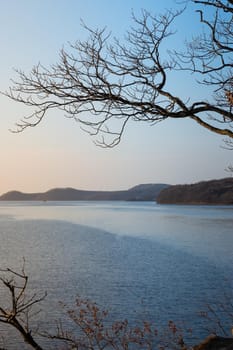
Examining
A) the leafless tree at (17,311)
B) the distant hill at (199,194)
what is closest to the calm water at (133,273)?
the leafless tree at (17,311)

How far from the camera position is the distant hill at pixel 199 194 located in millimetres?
130975

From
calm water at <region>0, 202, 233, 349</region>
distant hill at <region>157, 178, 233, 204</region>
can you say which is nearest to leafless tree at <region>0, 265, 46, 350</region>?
calm water at <region>0, 202, 233, 349</region>

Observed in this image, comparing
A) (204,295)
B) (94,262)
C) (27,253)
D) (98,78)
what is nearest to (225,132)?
(98,78)

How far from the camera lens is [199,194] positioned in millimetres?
139375

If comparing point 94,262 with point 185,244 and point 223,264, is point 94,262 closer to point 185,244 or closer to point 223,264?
point 223,264

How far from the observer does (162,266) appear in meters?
19.5

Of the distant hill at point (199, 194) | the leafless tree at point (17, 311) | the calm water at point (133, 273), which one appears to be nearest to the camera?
the leafless tree at point (17, 311)

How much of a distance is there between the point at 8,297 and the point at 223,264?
10284 millimetres

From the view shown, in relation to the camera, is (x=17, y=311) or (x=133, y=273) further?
(x=133, y=273)

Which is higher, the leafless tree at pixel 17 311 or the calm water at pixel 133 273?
the leafless tree at pixel 17 311

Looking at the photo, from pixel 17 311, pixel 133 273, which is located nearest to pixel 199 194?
pixel 133 273

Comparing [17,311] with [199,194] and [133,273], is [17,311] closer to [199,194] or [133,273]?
[133,273]

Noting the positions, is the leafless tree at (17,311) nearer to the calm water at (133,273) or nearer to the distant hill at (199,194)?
the calm water at (133,273)

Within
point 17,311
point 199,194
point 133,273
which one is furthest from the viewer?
point 199,194
